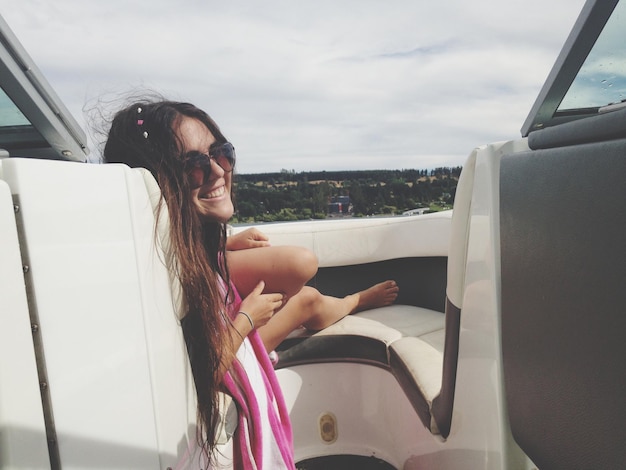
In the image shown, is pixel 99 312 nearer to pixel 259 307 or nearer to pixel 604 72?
pixel 259 307

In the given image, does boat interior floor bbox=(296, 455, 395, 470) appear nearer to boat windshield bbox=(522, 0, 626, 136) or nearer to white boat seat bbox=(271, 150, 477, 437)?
white boat seat bbox=(271, 150, 477, 437)

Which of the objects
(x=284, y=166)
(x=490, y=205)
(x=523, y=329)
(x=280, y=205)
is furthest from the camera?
(x=284, y=166)

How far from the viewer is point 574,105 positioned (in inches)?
71.1

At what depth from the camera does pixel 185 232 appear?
1.01 m

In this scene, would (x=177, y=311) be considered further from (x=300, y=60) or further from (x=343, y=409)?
(x=300, y=60)

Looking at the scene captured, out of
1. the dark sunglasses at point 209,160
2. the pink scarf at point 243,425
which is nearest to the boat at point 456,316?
the pink scarf at point 243,425

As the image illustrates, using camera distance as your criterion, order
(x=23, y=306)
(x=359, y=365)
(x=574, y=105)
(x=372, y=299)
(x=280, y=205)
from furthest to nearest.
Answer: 1. (x=280, y=205)
2. (x=372, y=299)
3. (x=359, y=365)
4. (x=574, y=105)
5. (x=23, y=306)

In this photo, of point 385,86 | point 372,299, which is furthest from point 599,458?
point 385,86

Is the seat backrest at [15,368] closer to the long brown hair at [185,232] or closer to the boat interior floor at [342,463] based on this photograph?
the long brown hair at [185,232]

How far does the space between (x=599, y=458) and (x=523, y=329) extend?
229mm

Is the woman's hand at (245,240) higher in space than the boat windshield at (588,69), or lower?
lower

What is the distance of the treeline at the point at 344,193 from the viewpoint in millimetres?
2770

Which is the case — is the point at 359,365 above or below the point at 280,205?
below

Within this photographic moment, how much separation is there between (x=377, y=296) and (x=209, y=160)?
62.8 inches
